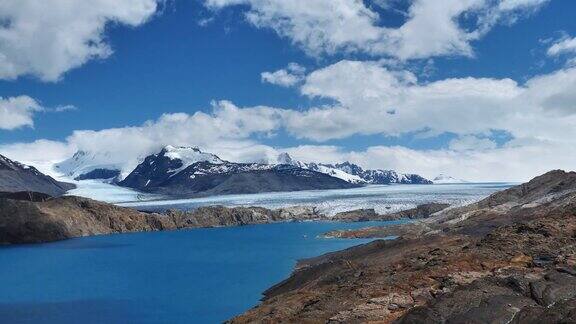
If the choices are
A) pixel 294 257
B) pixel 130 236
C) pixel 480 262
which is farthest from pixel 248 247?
pixel 480 262

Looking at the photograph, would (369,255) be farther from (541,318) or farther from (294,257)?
(541,318)

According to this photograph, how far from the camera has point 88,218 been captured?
125250 millimetres

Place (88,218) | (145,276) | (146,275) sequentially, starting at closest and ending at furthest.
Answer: (145,276) < (146,275) < (88,218)

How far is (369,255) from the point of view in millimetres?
50062

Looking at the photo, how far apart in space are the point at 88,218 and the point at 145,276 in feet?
229

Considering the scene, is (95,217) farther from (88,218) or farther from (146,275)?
(146,275)

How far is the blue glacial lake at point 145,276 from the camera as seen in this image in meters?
41.8

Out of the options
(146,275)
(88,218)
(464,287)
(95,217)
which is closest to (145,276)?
(146,275)

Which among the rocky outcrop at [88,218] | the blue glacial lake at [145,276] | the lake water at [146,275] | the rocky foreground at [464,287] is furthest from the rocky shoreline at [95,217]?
the rocky foreground at [464,287]

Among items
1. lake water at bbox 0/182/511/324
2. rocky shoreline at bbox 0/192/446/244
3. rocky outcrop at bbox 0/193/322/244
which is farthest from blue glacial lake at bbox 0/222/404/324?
rocky outcrop at bbox 0/193/322/244

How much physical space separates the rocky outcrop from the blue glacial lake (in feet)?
24.2

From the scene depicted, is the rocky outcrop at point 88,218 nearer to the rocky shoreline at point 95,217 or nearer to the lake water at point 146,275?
the rocky shoreline at point 95,217

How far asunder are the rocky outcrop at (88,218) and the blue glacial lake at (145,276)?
736 centimetres

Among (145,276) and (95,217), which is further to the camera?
(95,217)
